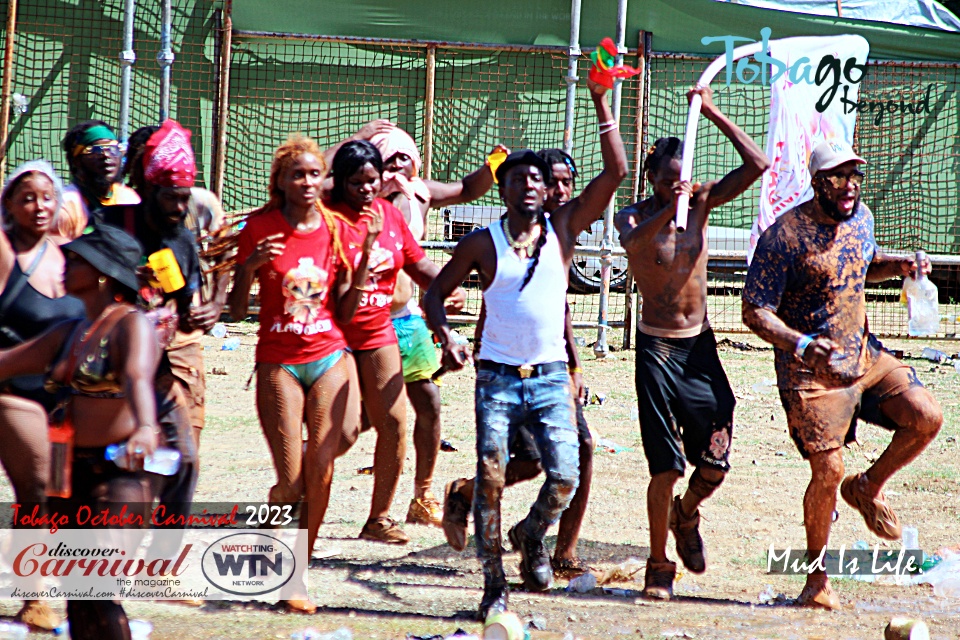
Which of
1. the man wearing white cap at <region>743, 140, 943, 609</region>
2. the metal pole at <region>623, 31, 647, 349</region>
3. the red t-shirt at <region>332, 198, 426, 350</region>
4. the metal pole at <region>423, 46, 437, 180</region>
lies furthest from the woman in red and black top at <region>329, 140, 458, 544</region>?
the metal pole at <region>423, 46, 437, 180</region>

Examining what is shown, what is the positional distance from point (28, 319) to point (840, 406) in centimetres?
370

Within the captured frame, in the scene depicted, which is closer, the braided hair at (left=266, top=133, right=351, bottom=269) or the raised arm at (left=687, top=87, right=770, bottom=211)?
the braided hair at (left=266, top=133, right=351, bottom=269)

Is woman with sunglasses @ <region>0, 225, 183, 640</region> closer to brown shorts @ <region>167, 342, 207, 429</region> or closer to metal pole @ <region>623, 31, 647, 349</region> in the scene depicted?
brown shorts @ <region>167, 342, 207, 429</region>

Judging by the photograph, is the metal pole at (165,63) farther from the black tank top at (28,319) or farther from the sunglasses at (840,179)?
the sunglasses at (840,179)

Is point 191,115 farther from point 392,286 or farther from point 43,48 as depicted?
point 392,286

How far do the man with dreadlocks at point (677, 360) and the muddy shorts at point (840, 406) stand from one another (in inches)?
12.9

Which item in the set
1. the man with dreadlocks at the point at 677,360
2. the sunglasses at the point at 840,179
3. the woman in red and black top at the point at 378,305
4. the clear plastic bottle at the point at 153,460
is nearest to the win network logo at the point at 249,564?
the woman in red and black top at the point at 378,305

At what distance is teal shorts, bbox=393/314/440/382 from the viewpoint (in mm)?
6484

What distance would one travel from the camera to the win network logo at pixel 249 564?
527cm

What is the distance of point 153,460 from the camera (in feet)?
12.5

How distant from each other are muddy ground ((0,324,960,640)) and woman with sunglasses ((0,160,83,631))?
28.9 inches

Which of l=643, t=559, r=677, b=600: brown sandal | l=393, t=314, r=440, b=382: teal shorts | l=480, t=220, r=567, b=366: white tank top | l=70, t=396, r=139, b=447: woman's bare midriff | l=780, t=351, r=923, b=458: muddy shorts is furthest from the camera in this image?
l=393, t=314, r=440, b=382: teal shorts

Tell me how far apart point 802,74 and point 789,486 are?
476cm

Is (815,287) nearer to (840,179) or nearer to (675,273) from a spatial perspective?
(840,179)
